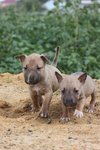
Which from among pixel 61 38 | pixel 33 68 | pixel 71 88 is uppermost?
pixel 33 68

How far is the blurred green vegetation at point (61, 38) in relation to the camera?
14.4 m

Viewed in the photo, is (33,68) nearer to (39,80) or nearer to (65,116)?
(39,80)

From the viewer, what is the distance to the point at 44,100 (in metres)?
9.03

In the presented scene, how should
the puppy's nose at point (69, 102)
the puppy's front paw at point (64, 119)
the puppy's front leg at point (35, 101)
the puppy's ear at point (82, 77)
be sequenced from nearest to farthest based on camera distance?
the puppy's nose at point (69, 102), the puppy's front paw at point (64, 119), the puppy's ear at point (82, 77), the puppy's front leg at point (35, 101)

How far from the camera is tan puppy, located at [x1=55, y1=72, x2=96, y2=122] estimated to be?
28.0 feet

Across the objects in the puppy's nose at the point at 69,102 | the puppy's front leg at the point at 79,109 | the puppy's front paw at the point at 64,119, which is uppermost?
the puppy's nose at the point at 69,102

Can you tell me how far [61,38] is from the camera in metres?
16.3

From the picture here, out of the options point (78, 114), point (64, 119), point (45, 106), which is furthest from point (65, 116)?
point (45, 106)

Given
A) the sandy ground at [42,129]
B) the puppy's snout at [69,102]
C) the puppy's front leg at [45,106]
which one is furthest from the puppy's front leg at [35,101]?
the puppy's snout at [69,102]

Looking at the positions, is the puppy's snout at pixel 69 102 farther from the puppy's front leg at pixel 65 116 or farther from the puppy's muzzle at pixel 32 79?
the puppy's muzzle at pixel 32 79

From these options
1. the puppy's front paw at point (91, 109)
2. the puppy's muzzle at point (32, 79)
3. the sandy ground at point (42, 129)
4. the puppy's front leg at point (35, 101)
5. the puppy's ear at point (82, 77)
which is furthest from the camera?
the puppy's front paw at point (91, 109)

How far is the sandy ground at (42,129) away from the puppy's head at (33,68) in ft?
2.02

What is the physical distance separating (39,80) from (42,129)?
33.6 inches

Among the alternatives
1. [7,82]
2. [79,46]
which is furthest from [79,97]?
[79,46]
